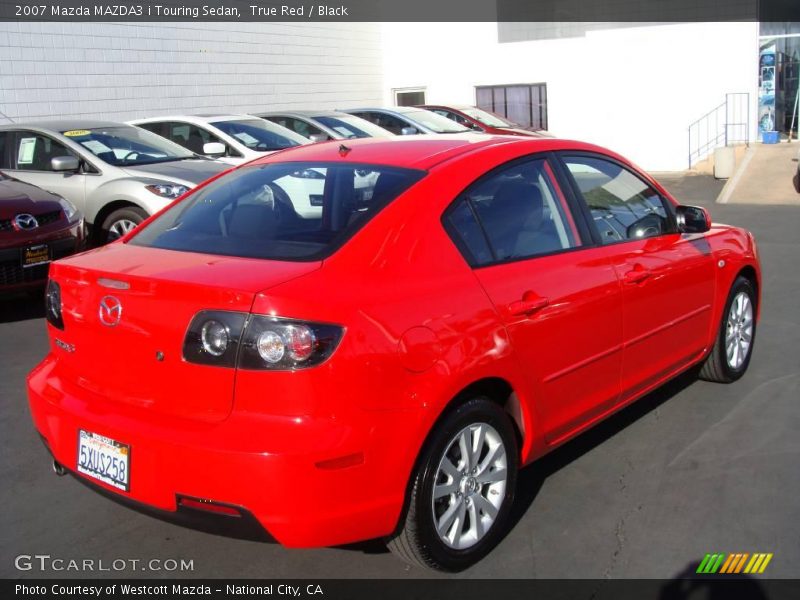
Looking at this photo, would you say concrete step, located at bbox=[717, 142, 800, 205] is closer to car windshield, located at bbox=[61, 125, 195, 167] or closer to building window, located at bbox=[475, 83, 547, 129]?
building window, located at bbox=[475, 83, 547, 129]

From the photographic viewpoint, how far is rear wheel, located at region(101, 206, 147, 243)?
911 centimetres

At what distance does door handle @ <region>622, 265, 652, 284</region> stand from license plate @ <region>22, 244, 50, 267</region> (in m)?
5.35

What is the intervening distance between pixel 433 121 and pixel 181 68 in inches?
207

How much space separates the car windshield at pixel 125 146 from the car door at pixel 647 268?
651 centimetres

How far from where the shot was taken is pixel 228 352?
312 cm

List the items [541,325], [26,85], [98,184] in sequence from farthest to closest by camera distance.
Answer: [26,85] → [98,184] → [541,325]

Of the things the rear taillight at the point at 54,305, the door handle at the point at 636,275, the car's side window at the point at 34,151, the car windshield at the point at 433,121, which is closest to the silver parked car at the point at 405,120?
the car windshield at the point at 433,121

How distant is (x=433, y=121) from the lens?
1748cm

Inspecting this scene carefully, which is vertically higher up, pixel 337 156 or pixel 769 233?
pixel 337 156

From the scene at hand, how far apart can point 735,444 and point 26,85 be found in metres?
13.4

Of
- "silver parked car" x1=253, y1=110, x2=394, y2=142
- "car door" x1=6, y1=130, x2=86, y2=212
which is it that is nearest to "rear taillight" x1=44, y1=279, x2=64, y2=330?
"car door" x1=6, y1=130, x2=86, y2=212

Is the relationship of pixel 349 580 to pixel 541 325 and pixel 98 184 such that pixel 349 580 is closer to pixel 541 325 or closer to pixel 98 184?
pixel 541 325

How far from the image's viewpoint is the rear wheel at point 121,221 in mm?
9109

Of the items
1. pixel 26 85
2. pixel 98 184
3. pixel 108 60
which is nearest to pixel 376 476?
pixel 98 184
